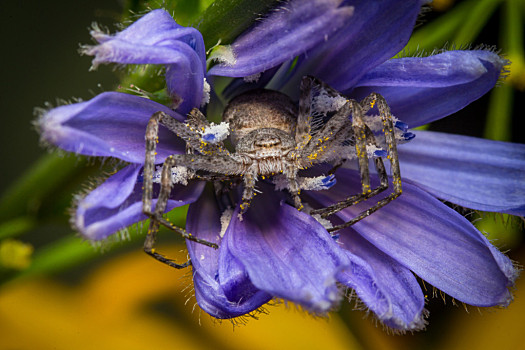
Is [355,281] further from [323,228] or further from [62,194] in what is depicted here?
[62,194]

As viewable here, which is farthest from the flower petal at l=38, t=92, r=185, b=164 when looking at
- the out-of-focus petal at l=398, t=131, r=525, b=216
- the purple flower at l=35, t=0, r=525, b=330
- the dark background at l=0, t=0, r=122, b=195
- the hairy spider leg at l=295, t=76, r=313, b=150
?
the dark background at l=0, t=0, r=122, b=195

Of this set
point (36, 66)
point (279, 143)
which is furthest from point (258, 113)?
point (36, 66)

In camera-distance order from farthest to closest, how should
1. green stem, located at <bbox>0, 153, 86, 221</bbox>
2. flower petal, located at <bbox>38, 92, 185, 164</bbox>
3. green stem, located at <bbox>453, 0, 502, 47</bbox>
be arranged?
green stem, located at <bbox>453, 0, 502, 47</bbox>, green stem, located at <bbox>0, 153, 86, 221</bbox>, flower petal, located at <bbox>38, 92, 185, 164</bbox>

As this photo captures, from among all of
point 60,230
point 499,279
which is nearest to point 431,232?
point 499,279

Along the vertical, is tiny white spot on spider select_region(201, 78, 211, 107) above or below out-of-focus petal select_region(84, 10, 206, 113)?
Result: below

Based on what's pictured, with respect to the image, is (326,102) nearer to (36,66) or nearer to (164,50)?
(164,50)

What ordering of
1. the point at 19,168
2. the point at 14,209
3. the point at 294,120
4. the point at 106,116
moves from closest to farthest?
the point at 106,116
the point at 294,120
the point at 14,209
the point at 19,168

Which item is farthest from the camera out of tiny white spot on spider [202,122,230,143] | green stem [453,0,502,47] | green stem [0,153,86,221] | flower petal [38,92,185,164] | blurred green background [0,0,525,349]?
green stem [453,0,502,47]

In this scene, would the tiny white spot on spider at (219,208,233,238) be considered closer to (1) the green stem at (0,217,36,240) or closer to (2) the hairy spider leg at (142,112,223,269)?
(2) the hairy spider leg at (142,112,223,269)
